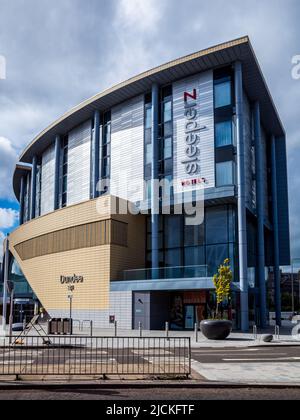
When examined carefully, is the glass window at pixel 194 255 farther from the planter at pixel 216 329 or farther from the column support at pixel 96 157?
the planter at pixel 216 329

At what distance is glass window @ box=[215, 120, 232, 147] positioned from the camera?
38.3m

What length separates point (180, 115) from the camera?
1612 inches

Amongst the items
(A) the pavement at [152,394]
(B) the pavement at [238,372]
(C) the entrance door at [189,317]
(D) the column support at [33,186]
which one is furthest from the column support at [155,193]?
(A) the pavement at [152,394]

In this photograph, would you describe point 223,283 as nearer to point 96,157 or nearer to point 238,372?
point 238,372

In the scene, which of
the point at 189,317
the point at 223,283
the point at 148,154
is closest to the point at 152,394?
the point at 223,283

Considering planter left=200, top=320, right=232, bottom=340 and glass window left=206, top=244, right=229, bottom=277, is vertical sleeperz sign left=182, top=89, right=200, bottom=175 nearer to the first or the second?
glass window left=206, top=244, right=229, bottom=277

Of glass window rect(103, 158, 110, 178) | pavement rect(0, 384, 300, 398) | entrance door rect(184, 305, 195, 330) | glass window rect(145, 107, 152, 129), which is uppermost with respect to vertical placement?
glass window rect(145, 107, 152, 129)

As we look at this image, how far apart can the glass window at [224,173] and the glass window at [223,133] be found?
166 centimetres

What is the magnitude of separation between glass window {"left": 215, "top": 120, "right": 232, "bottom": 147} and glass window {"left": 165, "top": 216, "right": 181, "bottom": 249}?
7.46m

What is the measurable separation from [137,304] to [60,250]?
1042cm

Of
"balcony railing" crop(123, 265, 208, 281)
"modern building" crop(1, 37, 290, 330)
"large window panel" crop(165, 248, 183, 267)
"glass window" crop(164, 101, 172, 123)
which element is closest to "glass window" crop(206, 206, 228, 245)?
"modern building" crop(1, 37, 290, 330)

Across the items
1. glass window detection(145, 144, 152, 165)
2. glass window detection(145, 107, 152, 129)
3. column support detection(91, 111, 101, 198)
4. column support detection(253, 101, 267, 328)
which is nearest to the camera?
column support detection(253, 101, 267, 328)
